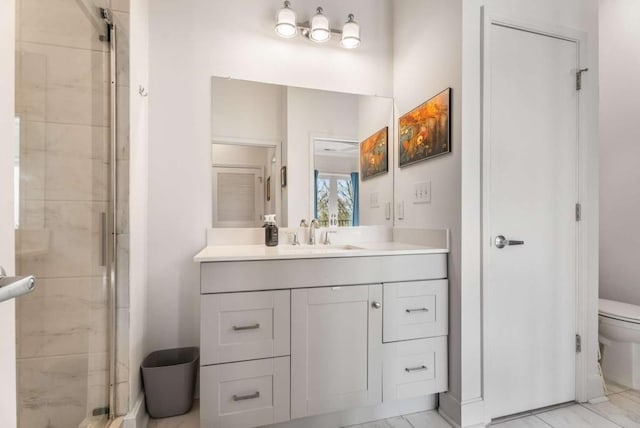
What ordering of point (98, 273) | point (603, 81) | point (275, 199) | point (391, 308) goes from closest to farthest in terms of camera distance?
point (98, 273) < point (391, 308) < point (275, 199) < point (603, 81)

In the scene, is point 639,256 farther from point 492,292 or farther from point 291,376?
point 291,376

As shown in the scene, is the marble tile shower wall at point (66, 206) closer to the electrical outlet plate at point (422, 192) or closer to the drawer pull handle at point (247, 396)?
the drawer pull handle at point (247, 396)

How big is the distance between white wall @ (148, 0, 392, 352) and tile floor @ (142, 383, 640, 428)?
0.41m

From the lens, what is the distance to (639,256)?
86.6 inches

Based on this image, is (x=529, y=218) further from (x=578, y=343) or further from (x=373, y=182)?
(x=373, y=182)

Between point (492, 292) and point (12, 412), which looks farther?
point (492, 292)

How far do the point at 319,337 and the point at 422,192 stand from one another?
104 cm

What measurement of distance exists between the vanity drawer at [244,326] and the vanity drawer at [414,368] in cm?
56

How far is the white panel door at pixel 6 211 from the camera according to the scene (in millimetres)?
609

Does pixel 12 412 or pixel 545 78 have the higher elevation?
pixel 545 78

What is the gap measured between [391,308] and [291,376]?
0.59 metres

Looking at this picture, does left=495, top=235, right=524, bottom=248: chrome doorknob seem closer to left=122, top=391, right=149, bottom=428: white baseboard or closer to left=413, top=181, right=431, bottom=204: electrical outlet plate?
left=413, top=181, right=431, bottom=204: electrical outlet plate

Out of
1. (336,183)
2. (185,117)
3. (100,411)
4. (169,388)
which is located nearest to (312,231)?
(336,183)

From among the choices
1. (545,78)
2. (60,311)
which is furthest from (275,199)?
(545,78)
